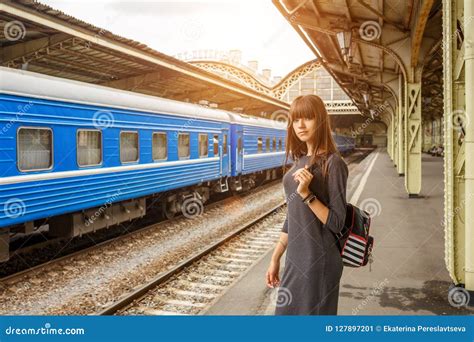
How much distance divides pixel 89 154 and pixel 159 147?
2.74m

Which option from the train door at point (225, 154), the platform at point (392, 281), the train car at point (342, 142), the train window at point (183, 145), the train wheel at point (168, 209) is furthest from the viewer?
the train car at point (342, 142)

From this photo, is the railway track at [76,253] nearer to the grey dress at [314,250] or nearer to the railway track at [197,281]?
the railway track at [197,281]

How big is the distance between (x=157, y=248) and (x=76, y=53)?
14.7 feet

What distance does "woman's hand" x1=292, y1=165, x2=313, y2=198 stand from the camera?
2663 millimetres

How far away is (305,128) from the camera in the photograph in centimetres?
286

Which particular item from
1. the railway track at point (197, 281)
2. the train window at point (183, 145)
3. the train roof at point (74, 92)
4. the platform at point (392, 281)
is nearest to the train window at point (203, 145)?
the train window at point (183, 145)

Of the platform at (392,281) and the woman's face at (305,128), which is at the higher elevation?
the woman's face at (305,128)

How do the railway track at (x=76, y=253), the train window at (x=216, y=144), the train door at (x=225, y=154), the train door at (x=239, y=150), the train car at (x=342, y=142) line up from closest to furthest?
the railway track at (x=76, y=253)
the train window at (x=216, y=144)
the train door at (x=225, y=154)
the train door at (x=239, y=150)
the train car at (x=342, y=142)

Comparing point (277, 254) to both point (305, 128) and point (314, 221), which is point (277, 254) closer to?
point (314, 221)

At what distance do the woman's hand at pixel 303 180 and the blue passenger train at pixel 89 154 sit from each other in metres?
5.25

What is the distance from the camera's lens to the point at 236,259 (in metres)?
8.70

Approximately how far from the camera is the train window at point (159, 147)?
433 inches
